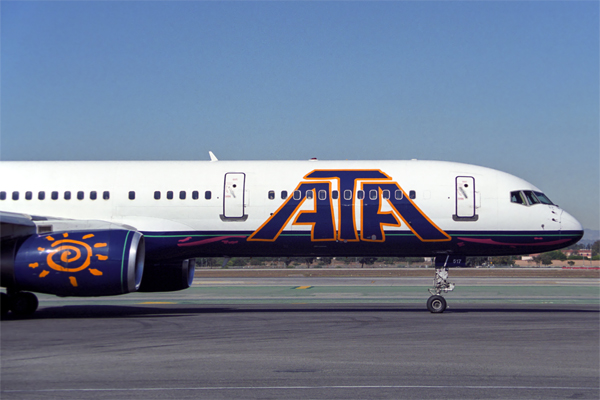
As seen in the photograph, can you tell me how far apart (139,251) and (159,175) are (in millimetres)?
3490

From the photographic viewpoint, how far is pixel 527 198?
20.5m

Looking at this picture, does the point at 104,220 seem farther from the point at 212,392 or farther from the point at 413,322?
the point at 212,392

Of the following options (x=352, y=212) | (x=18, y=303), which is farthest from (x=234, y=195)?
(x=18, y=303)

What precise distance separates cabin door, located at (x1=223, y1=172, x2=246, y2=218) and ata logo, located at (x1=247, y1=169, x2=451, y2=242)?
3.15 feet

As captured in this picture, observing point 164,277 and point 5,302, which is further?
point 164,277

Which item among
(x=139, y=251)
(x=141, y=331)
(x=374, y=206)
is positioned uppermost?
(x=374, y=206)

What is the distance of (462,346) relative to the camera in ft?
44.4

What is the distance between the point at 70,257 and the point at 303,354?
796 cm

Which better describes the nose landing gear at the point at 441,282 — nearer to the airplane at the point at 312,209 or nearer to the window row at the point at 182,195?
the airplane at the point at 312,209

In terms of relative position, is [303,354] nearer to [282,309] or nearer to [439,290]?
[439,290]

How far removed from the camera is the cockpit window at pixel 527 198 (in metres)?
20.4

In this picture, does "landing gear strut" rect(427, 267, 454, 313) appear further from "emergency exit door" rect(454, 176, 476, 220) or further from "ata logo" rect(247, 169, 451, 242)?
"emergency exit door" rect(454, 176, 476, 220)

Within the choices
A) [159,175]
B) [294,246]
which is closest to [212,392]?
[294,246]

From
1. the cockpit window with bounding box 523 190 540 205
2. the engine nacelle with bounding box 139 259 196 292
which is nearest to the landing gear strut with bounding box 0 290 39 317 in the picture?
the engine nacelle with bounding box 139 259 196 292
